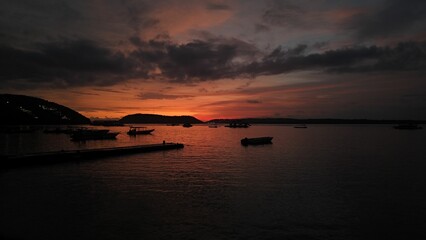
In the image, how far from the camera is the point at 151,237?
1578cm

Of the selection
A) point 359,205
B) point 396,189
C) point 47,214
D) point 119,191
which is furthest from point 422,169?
point 47,214

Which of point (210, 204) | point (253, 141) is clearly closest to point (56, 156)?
point (210, 204)

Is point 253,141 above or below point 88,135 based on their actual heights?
below

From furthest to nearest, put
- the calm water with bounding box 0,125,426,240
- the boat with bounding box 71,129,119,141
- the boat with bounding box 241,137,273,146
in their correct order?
the boat with bounding box 71,129,119,141
the boat with bounding box 241,137,273,146
the calm water with bounding box 0,125,426,240

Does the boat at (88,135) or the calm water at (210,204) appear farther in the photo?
the boat at (88,135)

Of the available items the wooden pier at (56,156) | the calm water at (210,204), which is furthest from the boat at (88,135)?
the calm water at (210,204)

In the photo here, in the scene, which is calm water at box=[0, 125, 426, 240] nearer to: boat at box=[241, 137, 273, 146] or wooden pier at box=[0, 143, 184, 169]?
wooden pier at box=[0, 143, 184, 169]

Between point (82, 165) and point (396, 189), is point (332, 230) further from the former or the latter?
point (82, 165)

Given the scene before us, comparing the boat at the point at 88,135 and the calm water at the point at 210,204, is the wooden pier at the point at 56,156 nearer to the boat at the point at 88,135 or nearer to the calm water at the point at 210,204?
the calm water at the point at 210,204

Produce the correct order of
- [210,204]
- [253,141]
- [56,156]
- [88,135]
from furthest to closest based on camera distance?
[88,135] < [253,141] < [56,156] < [210,204]

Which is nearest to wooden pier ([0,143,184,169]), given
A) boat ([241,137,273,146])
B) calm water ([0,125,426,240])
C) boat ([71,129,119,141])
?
calm water ([0,125,426,240])

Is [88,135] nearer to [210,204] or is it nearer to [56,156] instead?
[56,156]

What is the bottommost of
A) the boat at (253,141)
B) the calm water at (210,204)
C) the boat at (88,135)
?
the calm water at (210,204)

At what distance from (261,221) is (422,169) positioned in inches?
1287
